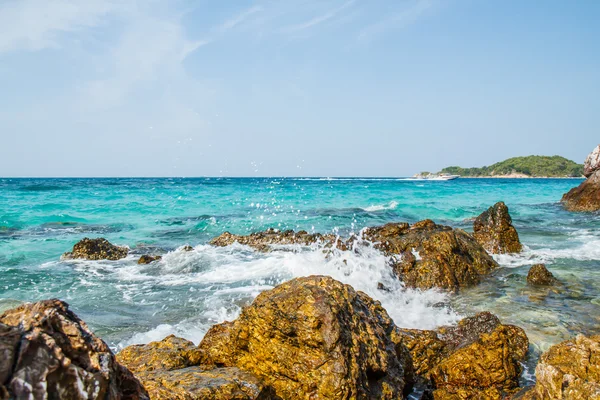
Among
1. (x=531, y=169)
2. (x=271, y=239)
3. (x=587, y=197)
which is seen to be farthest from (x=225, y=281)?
(x=531, y=169)

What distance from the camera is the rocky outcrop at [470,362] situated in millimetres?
4551

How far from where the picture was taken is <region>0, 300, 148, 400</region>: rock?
4.77 feet

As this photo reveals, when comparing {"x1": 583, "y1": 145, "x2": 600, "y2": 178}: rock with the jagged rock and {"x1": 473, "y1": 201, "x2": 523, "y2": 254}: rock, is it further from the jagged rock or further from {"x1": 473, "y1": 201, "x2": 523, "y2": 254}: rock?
the jagged rock

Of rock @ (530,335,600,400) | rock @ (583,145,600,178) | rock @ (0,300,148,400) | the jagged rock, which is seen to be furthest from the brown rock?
rock @ (583,145,600,178)

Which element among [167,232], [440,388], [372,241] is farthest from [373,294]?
[167,232]

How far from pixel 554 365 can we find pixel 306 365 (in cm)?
215

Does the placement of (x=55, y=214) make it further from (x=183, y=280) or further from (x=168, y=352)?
(x=168, y=352)

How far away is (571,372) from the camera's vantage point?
344 centimetres

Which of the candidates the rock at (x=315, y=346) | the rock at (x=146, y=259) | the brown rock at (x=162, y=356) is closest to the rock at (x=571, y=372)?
the rock at (x=315, y=346)

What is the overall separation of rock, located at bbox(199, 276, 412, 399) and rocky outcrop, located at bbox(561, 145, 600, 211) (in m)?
27.1

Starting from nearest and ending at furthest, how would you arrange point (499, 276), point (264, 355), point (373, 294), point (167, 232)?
point (264, 355), point (373, 294), point (499, 276), point (167, 232)

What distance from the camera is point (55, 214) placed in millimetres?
24562

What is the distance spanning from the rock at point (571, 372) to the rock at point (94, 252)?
12552 mm

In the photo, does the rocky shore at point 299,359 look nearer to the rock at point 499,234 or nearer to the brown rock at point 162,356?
the brown rock at point 162,356
